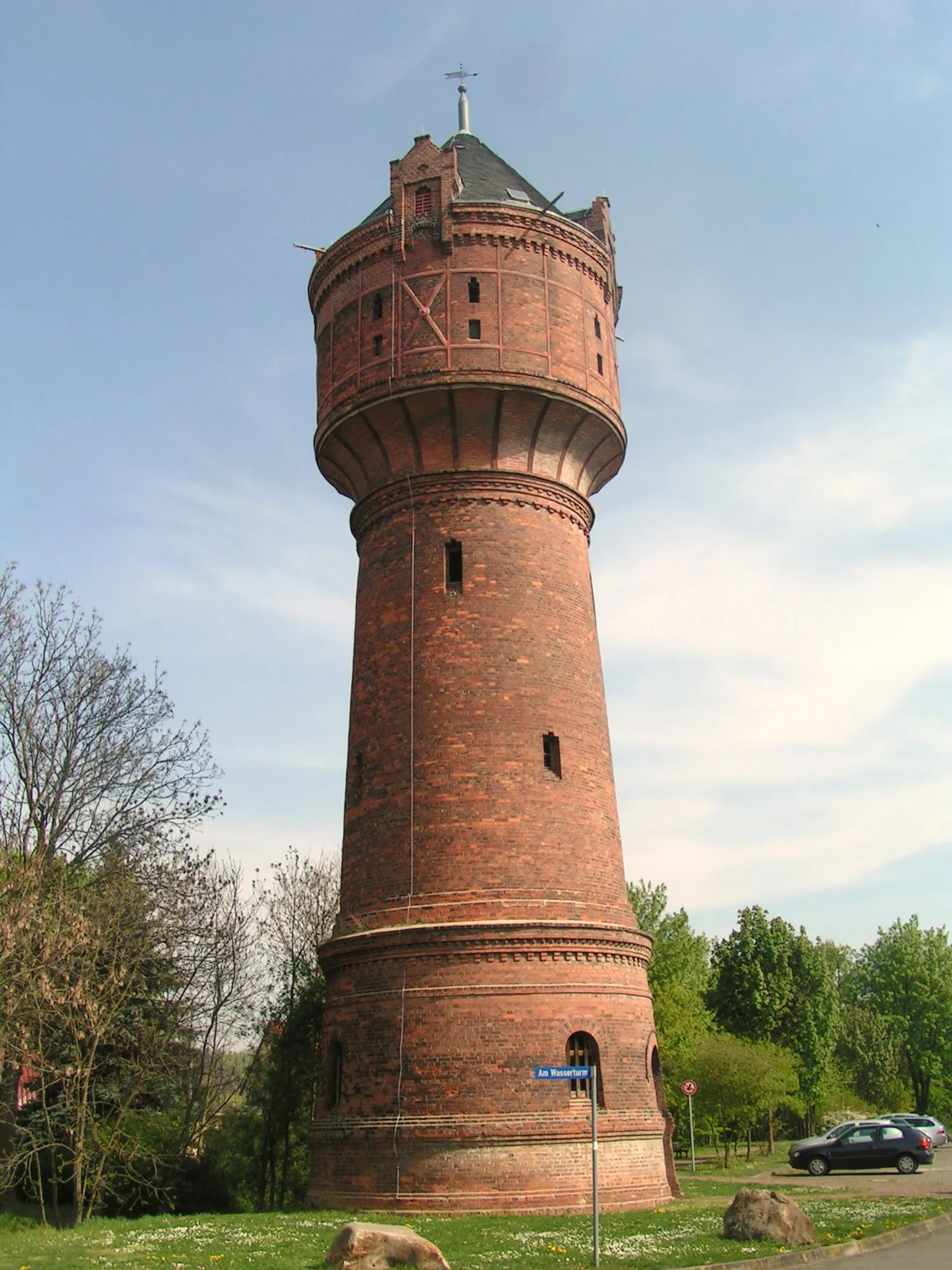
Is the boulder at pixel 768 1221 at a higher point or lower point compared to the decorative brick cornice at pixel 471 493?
lower

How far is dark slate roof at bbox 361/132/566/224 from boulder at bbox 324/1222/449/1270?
14728mm

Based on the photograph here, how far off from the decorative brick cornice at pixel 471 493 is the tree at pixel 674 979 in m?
17.1

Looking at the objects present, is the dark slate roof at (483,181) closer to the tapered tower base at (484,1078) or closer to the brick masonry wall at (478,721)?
the brick masonry wall at (478,721)

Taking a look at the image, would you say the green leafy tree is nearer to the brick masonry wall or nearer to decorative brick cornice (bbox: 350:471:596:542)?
the brick masonry wall

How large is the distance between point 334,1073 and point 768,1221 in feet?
22.4

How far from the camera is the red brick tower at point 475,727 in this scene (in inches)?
582

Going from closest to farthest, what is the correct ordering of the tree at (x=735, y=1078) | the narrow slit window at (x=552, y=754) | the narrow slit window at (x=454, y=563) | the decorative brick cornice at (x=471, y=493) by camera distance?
the narrow slit window at (x=552, y=754) → the narrow slit window at (x=454, y=563) → the decorative brick cornice at (x=471, y=493) → the tree at (x=735, y=1078)

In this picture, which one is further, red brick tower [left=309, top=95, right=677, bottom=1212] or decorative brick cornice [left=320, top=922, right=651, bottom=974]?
decorative brick cornice [left=320, top=922, right=651, bottom=974]

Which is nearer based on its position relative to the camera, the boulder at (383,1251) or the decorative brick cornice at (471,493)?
the boulder at (383,1251)

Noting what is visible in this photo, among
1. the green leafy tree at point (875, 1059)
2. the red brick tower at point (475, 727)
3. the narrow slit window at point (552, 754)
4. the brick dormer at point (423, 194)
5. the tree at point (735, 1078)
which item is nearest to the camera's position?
the red brick tower at point (475, 727)

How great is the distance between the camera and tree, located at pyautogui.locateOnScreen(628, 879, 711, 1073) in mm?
33344

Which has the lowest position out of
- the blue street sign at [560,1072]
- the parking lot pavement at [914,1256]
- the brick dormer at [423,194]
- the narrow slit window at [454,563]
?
the parking lot pavement at [914,1256]

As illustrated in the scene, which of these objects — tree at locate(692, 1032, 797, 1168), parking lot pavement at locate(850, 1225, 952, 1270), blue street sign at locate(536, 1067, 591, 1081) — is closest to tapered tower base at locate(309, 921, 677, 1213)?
blue street sign at locate(536, 1067, 591, 1081)

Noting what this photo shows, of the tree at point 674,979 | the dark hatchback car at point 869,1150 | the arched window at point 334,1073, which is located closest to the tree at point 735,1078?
the tree at point 674,979
